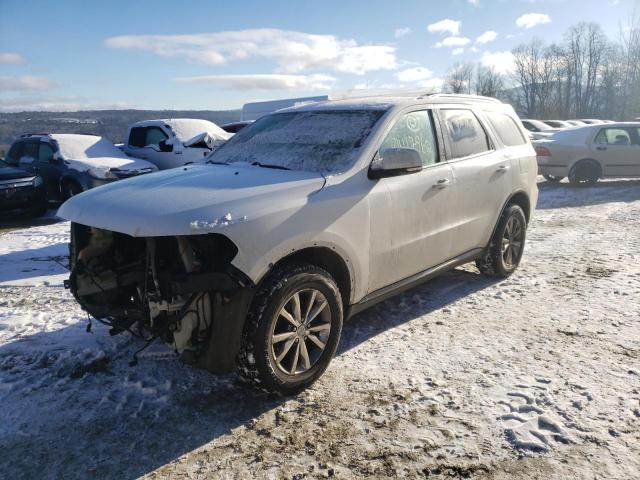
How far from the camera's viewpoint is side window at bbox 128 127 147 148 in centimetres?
1128

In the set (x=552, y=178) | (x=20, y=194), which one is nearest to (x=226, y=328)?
(x=20, y=194)

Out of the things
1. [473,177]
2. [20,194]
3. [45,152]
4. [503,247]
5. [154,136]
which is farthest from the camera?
[154,136]

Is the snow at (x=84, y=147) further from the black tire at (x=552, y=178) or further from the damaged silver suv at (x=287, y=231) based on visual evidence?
the black tire at (x=552, y=178)

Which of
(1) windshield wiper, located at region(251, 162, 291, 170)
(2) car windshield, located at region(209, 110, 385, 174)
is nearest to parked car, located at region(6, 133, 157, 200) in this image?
(2) car windshield, located at region(209, 110, 385, 174)

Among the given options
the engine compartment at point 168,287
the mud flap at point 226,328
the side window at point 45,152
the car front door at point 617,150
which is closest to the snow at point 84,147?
the side window at point 45,152

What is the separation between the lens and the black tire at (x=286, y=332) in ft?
9.21

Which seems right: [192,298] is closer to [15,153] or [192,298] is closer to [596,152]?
[15,153]

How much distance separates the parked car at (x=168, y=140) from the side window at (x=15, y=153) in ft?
7.38

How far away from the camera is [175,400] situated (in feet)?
10.1

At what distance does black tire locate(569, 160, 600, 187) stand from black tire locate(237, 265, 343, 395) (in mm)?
10952

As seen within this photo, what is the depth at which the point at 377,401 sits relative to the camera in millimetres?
3037

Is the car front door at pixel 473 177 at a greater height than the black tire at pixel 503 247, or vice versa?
the car front door at pixel 473 177

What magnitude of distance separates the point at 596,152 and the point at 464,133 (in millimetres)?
9204

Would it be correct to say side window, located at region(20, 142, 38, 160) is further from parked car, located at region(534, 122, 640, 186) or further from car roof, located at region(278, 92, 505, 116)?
parked car, located at region(534, 122, 640, 186)
